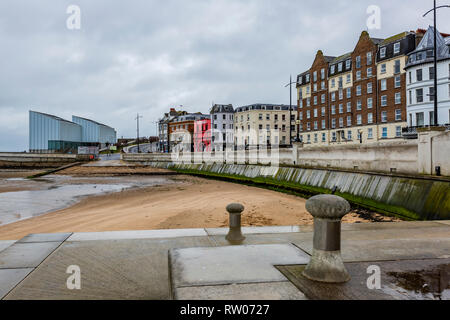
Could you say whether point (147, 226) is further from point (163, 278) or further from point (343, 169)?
point (343, 169)

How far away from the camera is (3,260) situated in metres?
4.77

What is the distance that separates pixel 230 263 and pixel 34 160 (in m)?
74.8

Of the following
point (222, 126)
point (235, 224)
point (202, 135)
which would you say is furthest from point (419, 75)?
point (202, 135)

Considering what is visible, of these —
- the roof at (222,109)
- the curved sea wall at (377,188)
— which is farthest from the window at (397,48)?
the roof at (222,109)

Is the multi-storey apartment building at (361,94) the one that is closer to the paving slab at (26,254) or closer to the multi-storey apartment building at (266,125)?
the multi-storey apartment building at (266,125)

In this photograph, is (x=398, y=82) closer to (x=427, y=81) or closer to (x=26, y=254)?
(x=427, y=81)

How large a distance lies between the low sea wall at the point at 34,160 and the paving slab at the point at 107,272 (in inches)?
2553

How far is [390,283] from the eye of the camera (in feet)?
11.9

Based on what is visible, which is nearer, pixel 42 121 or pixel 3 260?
pixel 3 260

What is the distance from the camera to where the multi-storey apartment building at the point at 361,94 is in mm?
40969

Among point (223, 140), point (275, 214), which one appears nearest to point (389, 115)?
point (275, 214)

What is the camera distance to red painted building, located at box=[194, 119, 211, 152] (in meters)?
89.8

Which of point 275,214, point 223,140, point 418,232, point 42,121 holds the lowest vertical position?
point 275,214

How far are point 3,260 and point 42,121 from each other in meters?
110
